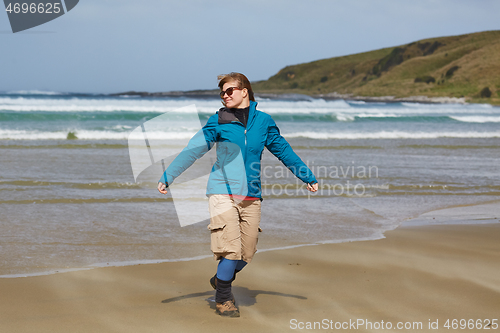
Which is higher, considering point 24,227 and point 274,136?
point 274,136

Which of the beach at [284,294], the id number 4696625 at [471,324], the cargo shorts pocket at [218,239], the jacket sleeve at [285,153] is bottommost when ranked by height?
the id number 4696625 at [471,324]

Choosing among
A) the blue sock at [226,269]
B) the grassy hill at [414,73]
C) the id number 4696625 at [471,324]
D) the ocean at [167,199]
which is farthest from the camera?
the grassy hill at [414,73]

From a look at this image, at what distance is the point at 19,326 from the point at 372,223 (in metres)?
4.21

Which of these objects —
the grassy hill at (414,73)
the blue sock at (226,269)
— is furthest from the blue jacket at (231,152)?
the grassy hill at (414,73)

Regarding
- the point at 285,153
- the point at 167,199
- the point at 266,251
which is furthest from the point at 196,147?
the point at 167,199

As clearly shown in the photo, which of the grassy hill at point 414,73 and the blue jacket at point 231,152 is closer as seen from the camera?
the blue jacket at point 231,152

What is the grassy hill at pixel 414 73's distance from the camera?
78562 millimetres

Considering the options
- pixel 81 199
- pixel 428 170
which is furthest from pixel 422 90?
pixel 81 199

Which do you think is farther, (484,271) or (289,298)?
(484,271)

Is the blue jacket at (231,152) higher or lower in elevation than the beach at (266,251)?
higher

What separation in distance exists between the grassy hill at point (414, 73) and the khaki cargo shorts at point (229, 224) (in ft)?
210

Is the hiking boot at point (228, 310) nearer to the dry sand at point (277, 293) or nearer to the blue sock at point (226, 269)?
the dry sand at point (277, 293)

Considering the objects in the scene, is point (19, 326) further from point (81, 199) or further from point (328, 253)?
point (81, 199)

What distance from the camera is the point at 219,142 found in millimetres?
3182
